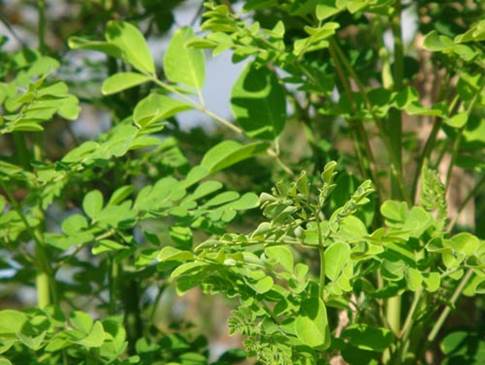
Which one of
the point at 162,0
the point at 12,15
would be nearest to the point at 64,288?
the point at 162,0

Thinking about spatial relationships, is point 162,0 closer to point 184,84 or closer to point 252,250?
point 184,84

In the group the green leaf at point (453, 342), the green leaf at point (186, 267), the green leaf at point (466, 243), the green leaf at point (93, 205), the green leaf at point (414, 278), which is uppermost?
the green leaf at point (186, 267)

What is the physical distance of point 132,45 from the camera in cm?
129

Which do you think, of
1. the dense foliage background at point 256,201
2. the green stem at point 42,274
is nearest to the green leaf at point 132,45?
the dense foliage background at point 256,201

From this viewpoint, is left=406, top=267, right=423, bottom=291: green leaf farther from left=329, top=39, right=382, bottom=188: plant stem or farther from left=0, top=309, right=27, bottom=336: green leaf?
left=0, top=309, right=27, bottom=336: green leaf

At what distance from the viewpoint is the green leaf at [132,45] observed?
129cm

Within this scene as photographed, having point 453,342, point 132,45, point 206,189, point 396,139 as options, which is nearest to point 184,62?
point 132,45

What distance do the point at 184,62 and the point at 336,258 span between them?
42 cm

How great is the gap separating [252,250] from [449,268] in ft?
0.73

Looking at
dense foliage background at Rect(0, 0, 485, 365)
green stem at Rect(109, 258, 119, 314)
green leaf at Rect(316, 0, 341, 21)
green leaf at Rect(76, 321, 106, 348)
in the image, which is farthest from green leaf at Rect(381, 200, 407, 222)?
green stem at Rect(109, 258, 119, 314)

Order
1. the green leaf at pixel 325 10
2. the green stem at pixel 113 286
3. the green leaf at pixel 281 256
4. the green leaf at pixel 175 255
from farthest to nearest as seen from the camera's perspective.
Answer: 1. the green stem at pixel 113 286
2. the green leaf at pixel 325 10
3. the green leaf at pixel 281 256
4. the green leaf at pixel 175 255

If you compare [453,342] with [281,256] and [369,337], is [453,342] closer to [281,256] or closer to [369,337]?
[369,337]

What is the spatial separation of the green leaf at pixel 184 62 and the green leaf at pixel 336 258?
38 cm

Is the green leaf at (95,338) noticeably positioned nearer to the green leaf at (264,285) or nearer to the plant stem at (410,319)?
the green leaf at (264,285)
